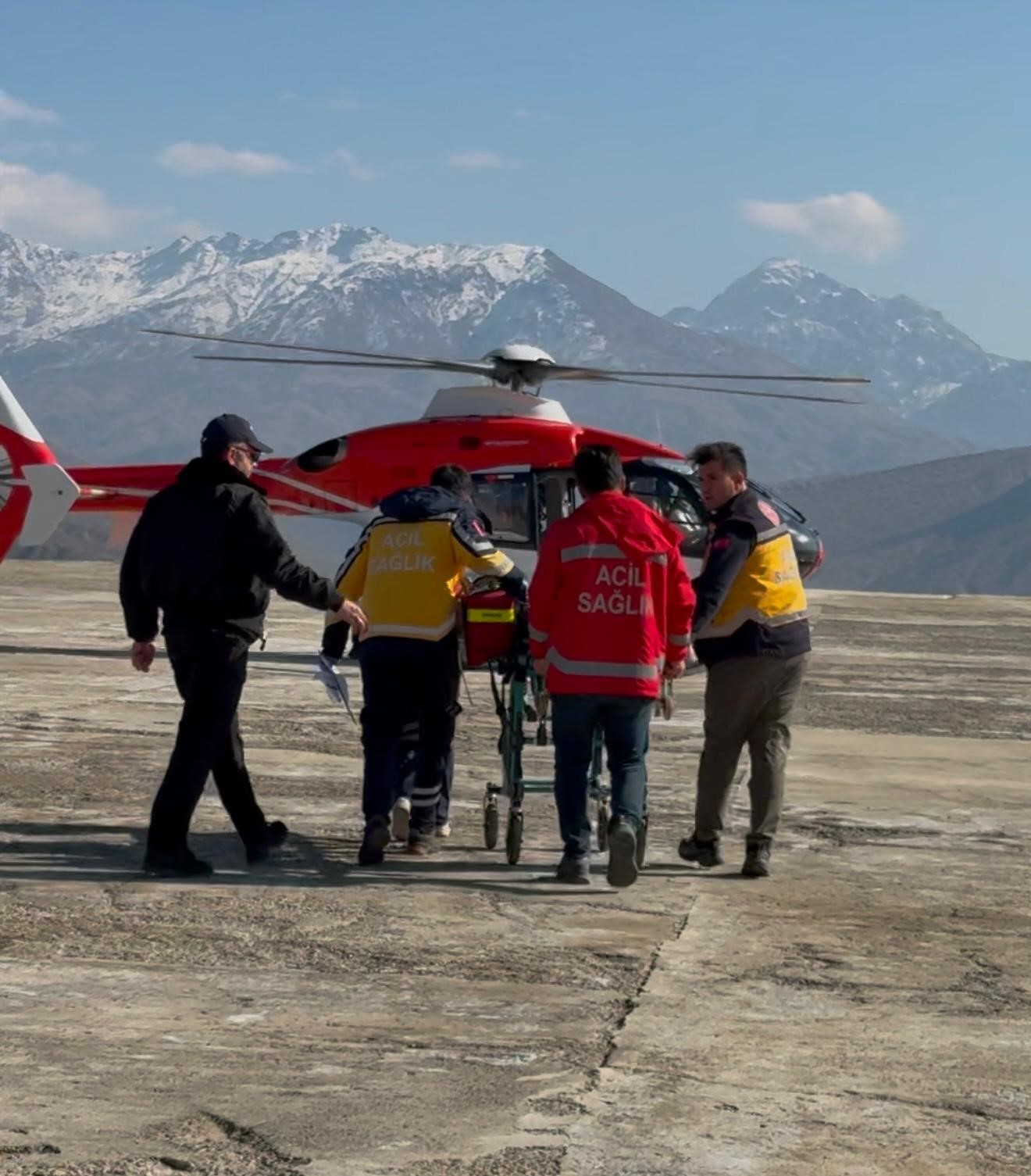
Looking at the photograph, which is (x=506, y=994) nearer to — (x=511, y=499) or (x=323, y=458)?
(x=511, y=499)

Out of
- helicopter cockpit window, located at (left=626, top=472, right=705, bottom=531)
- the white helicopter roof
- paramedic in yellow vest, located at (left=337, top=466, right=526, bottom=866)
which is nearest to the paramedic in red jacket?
paramedic in yellow vest, located at (left=337, top=466, right=526, bottom=866)

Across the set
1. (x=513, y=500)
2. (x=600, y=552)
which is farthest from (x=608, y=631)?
(x=513, y=500)

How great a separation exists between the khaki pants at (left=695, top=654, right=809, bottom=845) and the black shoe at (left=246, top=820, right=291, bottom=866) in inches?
74.4

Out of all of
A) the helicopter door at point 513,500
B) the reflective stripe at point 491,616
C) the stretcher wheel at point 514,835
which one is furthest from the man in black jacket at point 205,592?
the helicopter door at point 513,500

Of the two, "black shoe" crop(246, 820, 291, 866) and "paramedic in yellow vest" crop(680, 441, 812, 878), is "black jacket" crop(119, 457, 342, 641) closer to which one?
"black shoe" crop(246, 820, 291, 866)

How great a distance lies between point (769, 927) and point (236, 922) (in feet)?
6.76

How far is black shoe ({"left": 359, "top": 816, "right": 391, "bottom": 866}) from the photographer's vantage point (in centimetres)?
891

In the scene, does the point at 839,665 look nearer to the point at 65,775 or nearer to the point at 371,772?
the point at 65,775

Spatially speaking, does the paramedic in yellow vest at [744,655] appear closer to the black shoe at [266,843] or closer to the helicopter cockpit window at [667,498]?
the black shoe at [266,843]

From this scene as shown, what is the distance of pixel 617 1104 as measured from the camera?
546 cm

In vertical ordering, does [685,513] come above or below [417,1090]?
above

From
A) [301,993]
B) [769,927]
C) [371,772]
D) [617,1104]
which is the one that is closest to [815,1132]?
[617,1104]

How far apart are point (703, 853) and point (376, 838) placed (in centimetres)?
151

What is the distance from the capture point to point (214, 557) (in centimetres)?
857
